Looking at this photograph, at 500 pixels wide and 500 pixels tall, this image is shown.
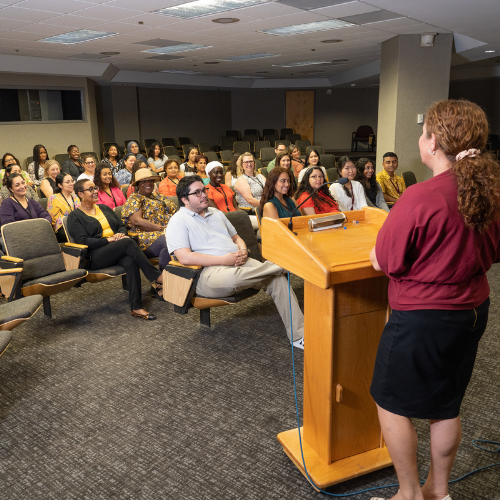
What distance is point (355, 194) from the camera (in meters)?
5.02

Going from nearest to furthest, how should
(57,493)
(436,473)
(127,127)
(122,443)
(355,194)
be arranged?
(436,473) < (57,493) < (122,443) < (355,194) < (127,127)

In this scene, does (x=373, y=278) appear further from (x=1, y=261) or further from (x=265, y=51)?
(x=265, y=51)

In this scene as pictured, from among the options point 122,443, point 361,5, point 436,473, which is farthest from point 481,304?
point 361,5

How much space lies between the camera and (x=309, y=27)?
7520mm

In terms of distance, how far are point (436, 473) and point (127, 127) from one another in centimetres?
1498

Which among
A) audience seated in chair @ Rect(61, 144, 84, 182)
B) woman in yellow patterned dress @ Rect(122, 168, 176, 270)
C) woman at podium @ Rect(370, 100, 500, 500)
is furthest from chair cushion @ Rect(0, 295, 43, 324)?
audience seated in chair @ Rect(61, 144, 84, 182)

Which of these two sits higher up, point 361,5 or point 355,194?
point 361,5

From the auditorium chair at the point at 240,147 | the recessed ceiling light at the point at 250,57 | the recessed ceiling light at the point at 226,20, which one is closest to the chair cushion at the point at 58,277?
the recessed ceiling light at the point at 226,20

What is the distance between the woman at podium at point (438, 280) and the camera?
144 cm

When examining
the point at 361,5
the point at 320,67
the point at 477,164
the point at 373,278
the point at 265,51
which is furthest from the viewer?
the point at 320,67

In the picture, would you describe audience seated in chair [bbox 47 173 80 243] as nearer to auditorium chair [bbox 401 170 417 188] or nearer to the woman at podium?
the woman at podium

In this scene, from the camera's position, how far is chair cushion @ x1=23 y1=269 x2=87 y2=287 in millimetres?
3673

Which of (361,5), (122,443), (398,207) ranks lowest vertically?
(122,443)

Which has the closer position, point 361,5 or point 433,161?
point 433,161
